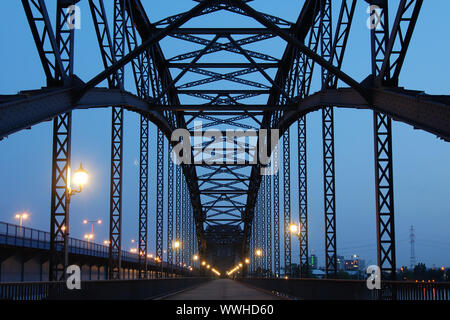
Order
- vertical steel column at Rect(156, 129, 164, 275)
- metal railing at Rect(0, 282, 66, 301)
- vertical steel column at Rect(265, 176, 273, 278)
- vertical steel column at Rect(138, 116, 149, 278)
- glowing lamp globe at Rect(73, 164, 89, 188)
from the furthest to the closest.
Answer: vertical steel column at Rect(265, 176, 273, 278) → vertical steel column at Rect(156, 129, 164, 275) → vertical steel column at Rect(138, 116, 149, 278) → glowing lamp globe at Rect(73, 164, 89, 188) → metal railing at Rect(0, 282, 66, 301)

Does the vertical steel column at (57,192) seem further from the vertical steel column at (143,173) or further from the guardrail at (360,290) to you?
the vertical steel column at (143,173)

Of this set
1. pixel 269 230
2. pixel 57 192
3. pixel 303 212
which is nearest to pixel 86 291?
pixel 57 192

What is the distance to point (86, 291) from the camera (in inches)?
A: 768

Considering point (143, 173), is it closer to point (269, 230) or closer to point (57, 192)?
point (57, 192)

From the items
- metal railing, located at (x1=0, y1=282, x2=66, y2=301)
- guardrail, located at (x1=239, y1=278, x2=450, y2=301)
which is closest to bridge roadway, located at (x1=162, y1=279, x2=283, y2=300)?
guardrail, located at (x1=239, y1=278, x2=450, y2=301)

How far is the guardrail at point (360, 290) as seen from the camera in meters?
13.9

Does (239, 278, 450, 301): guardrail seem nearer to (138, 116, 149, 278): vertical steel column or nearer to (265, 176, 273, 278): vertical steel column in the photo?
(138, 116, 149, 278): vertical steel column

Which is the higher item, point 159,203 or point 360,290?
point 159,203

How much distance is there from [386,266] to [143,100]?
55.7 ft

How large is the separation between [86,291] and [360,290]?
7.72m

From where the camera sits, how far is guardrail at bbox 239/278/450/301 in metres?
13.9

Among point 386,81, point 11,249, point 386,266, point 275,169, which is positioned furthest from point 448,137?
point 275,169

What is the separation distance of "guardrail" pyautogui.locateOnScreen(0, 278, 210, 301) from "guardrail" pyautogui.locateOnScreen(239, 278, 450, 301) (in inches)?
262
